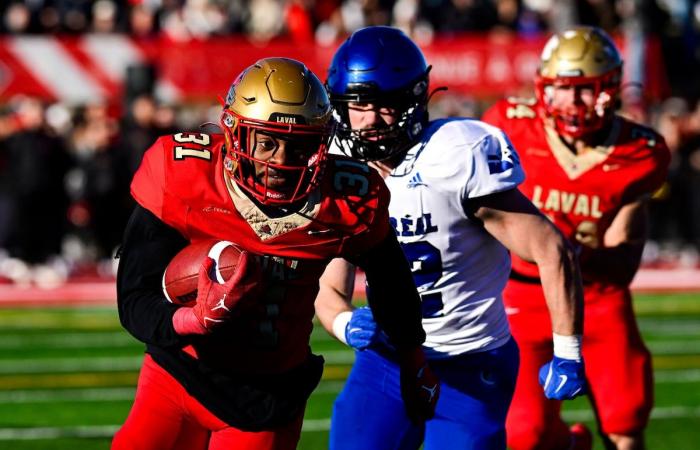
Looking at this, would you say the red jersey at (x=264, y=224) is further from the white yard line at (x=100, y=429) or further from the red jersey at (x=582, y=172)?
the white yard line at (x=100, y=429)

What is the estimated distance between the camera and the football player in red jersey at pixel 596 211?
203 inches

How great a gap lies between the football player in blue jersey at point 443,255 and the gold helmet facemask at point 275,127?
0.58m

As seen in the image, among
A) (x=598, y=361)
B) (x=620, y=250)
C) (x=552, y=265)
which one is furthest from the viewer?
(x=598, y=361)

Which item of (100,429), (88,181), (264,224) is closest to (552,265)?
(264,224)

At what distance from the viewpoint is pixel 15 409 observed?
7301 mm

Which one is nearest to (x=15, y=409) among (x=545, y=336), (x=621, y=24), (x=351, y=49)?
(x=545, y=336)

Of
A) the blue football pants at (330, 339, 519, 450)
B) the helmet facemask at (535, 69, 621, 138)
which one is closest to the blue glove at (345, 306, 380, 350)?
the blue football pants at (330, 339, 519, 450)

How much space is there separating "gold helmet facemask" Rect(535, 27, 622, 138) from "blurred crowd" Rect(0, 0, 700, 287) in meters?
7.22

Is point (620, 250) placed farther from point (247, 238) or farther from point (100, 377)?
point (100, 377)

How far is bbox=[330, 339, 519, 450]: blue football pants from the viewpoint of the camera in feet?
13.6

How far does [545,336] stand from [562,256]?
1.00 meters

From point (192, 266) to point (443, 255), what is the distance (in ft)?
3.22

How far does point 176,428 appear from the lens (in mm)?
3643

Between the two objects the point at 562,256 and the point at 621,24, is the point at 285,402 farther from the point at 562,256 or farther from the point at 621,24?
the point at 621,24
